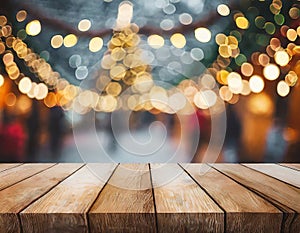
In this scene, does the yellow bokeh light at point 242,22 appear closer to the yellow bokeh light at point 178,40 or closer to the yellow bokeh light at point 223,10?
the yellow bokeh light at point 223,10

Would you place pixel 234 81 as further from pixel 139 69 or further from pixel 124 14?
pixel 124 14

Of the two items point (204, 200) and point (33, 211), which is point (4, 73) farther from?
point (204, 200)

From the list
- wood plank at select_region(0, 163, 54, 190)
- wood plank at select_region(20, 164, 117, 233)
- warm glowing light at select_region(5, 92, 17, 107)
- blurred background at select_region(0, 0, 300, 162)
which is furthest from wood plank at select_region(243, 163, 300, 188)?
warm glowing light at select_region(5, 92, 17, 107)

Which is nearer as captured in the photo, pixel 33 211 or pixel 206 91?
pixel 33 211

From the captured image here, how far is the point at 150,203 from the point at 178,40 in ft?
3.08

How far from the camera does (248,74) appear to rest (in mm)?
1474

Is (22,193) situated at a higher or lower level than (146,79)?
lower

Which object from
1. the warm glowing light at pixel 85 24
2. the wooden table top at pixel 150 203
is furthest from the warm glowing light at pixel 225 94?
the warm glowing light at pixel 85 24

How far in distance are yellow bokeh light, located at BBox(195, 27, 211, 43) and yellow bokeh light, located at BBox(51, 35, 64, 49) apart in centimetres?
58

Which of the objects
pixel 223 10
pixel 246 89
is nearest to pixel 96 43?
pixel 223 10

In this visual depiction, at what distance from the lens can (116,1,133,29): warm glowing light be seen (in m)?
1.46

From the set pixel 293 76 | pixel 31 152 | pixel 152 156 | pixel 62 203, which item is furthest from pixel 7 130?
pixel 293 76

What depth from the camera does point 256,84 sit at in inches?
58.1

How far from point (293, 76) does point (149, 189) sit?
95cm
